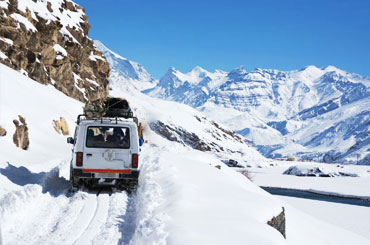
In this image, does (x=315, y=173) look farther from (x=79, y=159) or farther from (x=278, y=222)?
(x=79, y=159)

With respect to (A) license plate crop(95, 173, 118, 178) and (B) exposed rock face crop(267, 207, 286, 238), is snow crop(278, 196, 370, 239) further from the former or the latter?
(A) license plate crop(95, 173, 118, 178)

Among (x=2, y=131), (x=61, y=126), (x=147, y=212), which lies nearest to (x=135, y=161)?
(x=147, y=212)

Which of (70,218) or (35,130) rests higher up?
(35,130)

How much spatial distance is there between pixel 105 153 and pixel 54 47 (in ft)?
158

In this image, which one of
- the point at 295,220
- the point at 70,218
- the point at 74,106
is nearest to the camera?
the point at 70,218

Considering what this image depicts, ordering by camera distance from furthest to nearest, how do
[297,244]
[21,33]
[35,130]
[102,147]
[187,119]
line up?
[187,119]
[21,33]
[35,130]
[297,244]
[102,147]

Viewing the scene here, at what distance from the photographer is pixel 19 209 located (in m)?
8.38

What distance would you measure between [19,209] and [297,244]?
9.03 meters

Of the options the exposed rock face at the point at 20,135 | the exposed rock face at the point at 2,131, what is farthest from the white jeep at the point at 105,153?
the exposed rock face at the point at 20,135

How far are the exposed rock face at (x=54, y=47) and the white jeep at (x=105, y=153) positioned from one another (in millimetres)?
34991

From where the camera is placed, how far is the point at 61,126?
32.6 metres

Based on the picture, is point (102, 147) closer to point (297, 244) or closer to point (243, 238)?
point (243, 238)

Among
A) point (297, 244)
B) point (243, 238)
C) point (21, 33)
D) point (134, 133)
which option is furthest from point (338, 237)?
point (21, 33)

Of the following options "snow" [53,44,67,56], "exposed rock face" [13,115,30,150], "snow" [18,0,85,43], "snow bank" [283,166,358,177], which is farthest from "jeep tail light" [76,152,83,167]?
"snow bank" [283,166,358,177]
